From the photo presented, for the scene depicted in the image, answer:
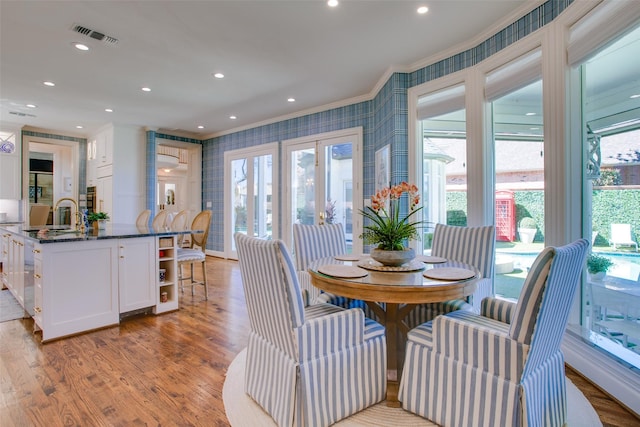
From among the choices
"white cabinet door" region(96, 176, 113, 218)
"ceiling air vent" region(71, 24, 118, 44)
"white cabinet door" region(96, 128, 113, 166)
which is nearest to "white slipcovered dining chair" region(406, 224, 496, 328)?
"ceiling air vent" region(71, 24, 118, 44)

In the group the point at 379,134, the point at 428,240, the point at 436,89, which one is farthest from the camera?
the point at 379,134

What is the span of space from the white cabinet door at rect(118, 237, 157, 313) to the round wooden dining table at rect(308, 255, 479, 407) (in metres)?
2.00

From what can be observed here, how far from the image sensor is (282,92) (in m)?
4.61

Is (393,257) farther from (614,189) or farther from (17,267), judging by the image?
(17,267)

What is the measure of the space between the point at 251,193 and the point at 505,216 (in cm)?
469

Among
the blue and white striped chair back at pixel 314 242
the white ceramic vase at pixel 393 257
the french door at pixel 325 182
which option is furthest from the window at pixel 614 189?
the french door at pixel 325 182

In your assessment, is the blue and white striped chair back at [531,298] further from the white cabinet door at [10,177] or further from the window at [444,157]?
the white cabinet door at [10,177]

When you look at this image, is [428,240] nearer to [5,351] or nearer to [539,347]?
[539,347]

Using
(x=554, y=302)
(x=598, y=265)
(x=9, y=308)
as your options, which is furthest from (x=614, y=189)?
(x=9, y=308)

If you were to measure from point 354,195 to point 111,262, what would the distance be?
10.7ft

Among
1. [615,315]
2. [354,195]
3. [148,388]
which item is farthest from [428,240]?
[148,388]

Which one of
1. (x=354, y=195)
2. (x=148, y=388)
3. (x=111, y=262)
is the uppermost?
(x=354, y=195)

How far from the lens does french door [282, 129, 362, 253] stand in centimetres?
494

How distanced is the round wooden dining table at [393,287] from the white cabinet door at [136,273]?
2002 mm
